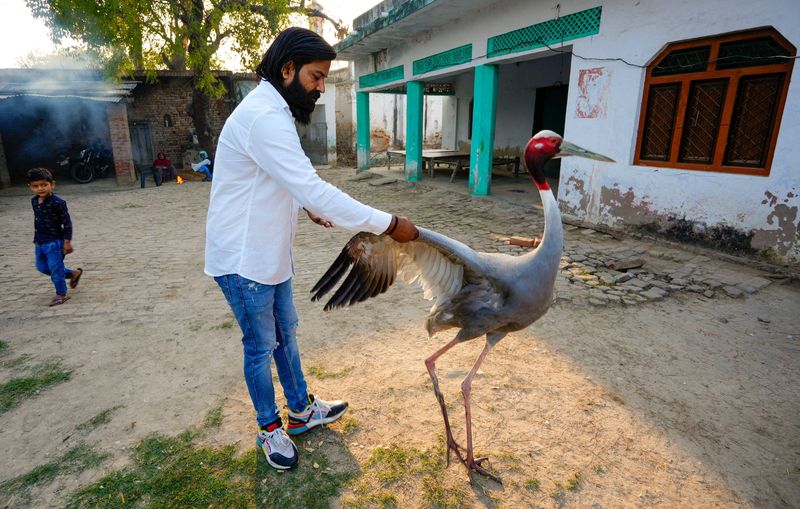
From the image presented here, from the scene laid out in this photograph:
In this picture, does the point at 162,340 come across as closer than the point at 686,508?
No

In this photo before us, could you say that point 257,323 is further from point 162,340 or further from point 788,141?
point 788,141

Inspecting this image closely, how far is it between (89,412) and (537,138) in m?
3.12

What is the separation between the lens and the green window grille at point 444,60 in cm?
939

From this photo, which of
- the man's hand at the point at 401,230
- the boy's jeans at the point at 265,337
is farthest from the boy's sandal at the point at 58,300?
the man's hand at the point at 401,230

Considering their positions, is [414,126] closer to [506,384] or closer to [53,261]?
[53,261]

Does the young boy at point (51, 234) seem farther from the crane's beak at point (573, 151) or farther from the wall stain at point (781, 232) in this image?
the wall stain at point (781, 232)

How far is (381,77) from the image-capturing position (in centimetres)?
1344

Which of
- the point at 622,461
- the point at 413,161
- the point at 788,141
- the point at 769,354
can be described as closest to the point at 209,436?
the point at 622,461

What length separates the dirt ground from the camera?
2270mm

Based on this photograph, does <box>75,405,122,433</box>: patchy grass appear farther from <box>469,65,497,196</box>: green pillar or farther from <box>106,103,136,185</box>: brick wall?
<box>106,103,136,185</box>: brick wall

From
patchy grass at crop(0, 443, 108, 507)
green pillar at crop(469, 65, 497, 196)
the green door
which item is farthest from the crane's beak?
the green door

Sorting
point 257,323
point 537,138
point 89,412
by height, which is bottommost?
point 89,412

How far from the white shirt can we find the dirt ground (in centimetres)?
116

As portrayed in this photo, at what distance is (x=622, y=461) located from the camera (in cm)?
233
